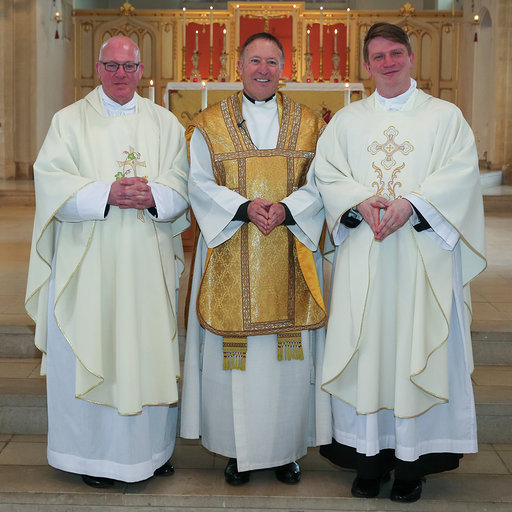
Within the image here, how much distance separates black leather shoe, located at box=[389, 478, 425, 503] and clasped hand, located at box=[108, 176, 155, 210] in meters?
1.57

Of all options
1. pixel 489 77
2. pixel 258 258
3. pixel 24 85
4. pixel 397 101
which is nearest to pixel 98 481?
pixel 258 258

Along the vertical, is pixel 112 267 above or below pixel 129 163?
below

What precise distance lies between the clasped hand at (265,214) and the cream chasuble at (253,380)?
0.29ft

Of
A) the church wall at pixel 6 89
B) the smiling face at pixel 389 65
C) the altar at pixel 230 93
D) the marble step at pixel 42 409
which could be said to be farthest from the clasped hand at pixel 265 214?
the church wall at pixel 6 89

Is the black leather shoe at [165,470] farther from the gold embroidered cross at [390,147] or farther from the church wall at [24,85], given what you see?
the church wall at [24,85]

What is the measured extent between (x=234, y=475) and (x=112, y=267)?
3.42 ft

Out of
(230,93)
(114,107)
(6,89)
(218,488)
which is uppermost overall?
(6,89)

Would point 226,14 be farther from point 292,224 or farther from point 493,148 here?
point 292,224

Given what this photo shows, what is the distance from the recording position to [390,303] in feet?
11.6

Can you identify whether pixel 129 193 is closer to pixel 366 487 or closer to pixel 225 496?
pixel 225 496

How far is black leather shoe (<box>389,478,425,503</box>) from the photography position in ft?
11.7

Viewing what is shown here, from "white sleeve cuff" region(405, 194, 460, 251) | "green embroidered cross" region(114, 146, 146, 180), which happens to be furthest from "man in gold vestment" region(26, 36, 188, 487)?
"white sleeve cuff" region(405, 194, 460, 251)

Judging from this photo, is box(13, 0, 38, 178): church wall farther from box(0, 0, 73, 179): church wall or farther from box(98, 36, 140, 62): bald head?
box(98, 36, 140, 62): bald head

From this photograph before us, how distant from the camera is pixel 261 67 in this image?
11.7 feet
